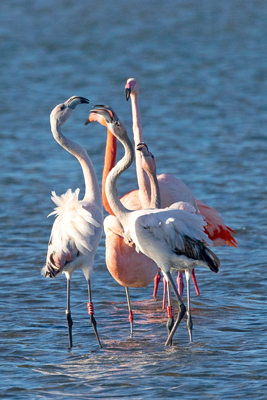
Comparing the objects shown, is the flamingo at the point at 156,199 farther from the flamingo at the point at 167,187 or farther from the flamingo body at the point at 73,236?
the flamingo at the point at 167,187

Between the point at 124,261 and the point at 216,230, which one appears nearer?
the point at 124,261

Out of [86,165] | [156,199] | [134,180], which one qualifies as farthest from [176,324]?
[134,180]

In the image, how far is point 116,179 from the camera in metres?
6.34

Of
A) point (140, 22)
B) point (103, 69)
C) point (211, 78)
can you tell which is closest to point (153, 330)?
point (211, 78)

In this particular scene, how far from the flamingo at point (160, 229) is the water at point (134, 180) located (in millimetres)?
822

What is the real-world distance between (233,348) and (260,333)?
445mm

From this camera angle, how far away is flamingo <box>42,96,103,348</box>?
641 cm

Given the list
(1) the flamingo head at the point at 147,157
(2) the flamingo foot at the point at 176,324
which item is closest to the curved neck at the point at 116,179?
(1) the flamingo head at the point at 147,157

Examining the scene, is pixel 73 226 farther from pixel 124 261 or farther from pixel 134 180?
pixel 134 180

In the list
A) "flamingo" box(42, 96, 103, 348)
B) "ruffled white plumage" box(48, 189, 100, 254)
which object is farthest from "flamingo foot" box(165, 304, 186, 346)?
"ruffled white plumage" box(48, 189, 100, 254)

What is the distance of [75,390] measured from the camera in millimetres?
5609

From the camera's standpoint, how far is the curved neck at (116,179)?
20.5 ft

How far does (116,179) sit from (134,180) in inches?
264

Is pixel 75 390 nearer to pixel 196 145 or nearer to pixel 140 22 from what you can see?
pixel 196 145
